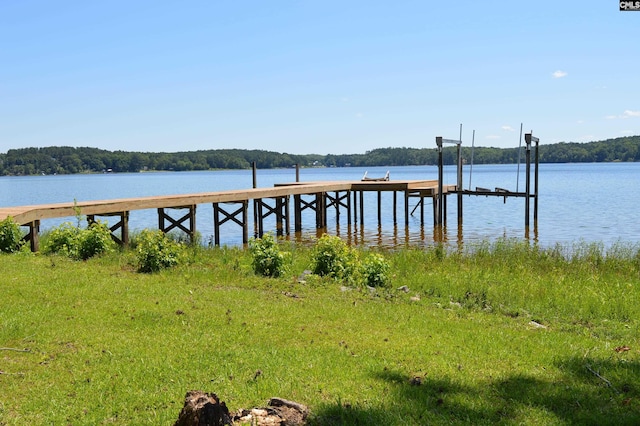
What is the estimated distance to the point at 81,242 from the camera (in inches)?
570

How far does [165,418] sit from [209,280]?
21.8ft

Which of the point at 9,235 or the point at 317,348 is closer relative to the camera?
the point at 317,348

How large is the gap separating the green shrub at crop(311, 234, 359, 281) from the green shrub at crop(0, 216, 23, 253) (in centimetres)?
684

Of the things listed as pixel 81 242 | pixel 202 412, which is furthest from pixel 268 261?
pixel 202 412

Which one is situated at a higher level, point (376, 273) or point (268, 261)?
point (268, 261)

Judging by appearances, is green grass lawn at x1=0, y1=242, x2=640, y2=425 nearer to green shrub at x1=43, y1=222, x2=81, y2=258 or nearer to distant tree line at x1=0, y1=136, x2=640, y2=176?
green shrub at x1=43, y1=222, x2=81, y2=258

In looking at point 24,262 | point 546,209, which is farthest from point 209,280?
point 546,209

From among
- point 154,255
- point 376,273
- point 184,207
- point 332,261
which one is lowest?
point 376,273

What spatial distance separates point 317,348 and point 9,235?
992 cm

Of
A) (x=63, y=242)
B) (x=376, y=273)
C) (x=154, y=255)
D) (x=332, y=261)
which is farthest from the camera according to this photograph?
(x=63, y=242)

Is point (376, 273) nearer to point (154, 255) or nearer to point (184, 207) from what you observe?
point (154, 255)

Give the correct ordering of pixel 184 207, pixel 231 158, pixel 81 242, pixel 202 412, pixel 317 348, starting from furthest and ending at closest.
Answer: pixel 231 158, pixel 184 207, pixel 81 242, pixel 317 348, pixel 202 412

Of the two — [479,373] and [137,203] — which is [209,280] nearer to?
[479,373]

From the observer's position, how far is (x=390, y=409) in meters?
5.54
